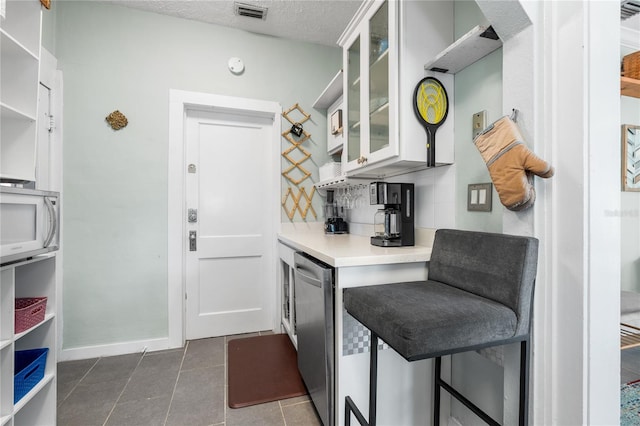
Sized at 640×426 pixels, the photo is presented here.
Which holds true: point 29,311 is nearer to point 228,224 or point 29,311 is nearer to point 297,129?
point 228,224

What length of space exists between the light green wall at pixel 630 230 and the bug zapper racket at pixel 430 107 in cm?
139

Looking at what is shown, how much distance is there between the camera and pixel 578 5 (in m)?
0.90

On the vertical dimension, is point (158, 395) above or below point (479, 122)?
below

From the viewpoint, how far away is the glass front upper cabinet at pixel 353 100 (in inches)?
73.9

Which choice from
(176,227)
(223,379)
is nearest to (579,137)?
(223,379)

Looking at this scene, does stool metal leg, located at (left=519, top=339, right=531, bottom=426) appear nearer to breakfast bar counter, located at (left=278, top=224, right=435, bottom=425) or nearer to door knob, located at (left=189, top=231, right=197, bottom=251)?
breakfast bar counter, located at (left=278, top=224, right=435, bottom=425)

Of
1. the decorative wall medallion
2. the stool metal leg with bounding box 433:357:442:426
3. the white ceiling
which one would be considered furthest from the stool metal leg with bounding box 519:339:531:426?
the decorative wall medallion

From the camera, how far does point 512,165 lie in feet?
3.18

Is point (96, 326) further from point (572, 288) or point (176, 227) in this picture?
point (572, 288)

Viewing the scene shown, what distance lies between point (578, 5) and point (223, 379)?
248 cm

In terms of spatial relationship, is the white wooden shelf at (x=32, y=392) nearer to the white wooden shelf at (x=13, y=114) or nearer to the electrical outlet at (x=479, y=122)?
the white wooden shelf at (x=13, y=114)

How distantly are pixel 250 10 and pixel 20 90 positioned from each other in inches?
64.7

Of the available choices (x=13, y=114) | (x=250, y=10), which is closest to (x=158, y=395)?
(x=13, y=114)

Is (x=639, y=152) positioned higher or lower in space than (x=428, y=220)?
higher
